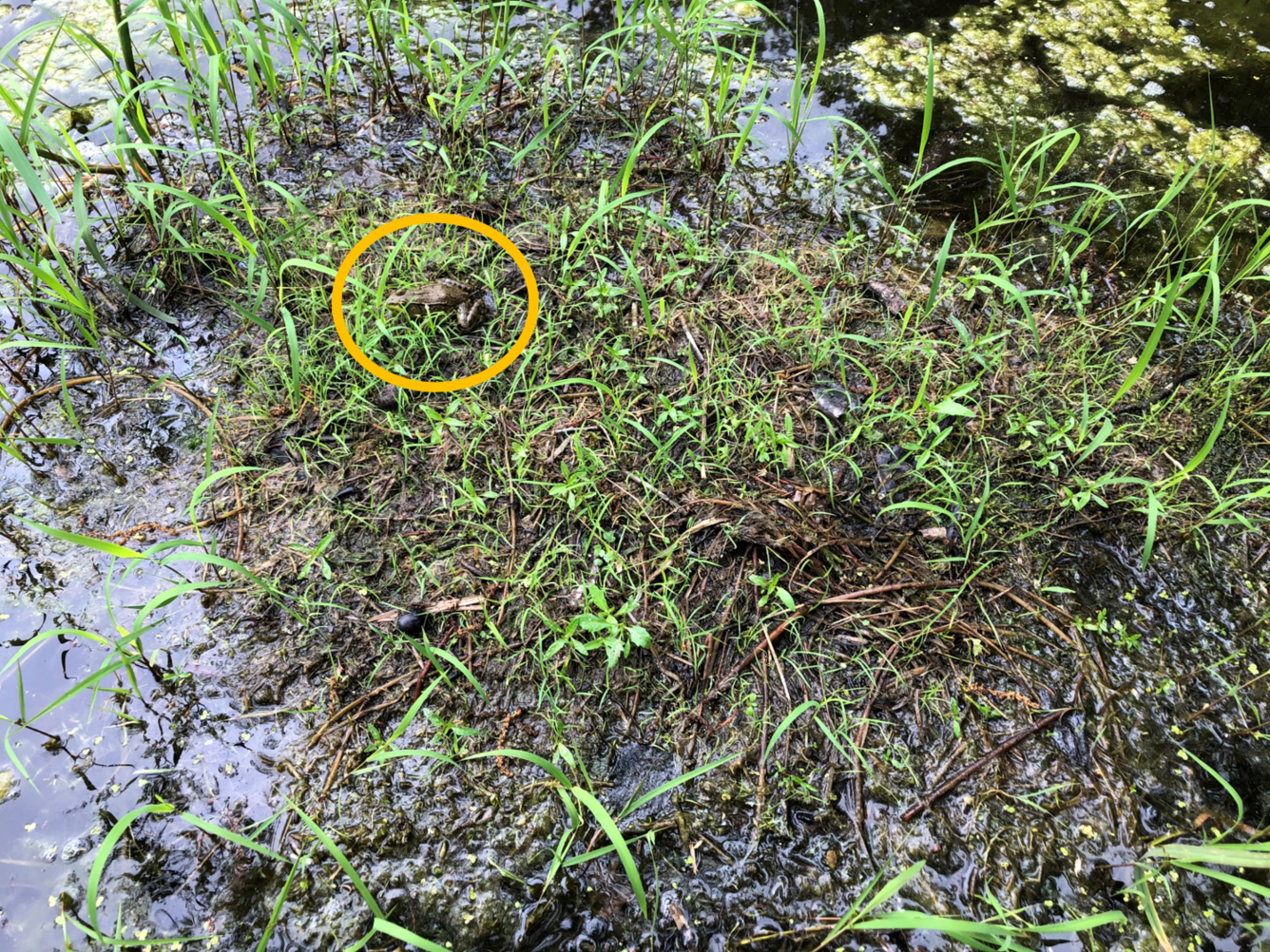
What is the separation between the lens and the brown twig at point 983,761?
1386 millimetres

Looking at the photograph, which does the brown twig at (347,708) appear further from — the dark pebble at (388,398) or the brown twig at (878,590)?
the brown twig at (878,590)

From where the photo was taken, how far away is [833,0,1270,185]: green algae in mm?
2705

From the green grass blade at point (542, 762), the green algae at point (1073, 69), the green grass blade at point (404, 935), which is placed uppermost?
the green algae at point (1073, 69)

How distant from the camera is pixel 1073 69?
294 centimetres

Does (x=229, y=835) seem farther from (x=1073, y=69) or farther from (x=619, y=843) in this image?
(x=1073, y=69)

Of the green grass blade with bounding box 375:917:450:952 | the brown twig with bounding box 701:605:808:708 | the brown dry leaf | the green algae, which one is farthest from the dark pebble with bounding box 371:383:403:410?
the green algae

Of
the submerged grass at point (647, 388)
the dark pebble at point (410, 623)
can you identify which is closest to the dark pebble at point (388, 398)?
the submerged grass at point (647, 388)

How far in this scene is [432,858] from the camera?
1323 mm

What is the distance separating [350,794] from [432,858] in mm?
206

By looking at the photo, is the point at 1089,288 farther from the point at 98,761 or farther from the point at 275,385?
the point at 98,761

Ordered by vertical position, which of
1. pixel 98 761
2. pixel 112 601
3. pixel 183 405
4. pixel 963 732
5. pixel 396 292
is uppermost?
pixel 396 292

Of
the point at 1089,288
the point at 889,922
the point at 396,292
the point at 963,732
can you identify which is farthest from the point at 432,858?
the point at 1089,288

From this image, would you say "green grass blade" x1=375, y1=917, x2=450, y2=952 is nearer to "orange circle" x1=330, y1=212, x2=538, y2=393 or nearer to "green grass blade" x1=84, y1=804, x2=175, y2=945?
"green grass blade" x1=84, y1=804, x2=175, y2=945

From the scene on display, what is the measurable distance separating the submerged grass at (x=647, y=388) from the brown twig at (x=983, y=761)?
0.26 ft
